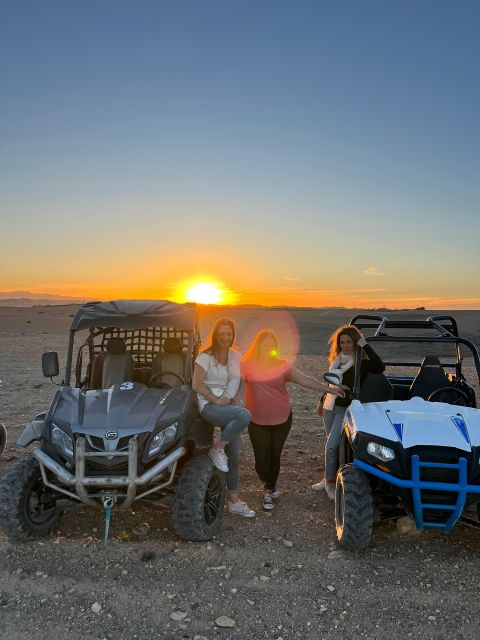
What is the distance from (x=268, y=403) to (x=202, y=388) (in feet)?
2.88

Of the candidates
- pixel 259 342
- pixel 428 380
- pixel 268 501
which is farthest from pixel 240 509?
pixel 428 380

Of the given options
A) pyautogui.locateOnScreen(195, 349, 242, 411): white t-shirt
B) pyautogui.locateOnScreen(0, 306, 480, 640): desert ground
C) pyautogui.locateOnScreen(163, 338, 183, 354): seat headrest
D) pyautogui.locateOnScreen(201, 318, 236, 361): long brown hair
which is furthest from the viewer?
pyautogui.locateOnScreen(163, 338, 183, 354): seat headrest

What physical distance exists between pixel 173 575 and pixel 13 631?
124cm

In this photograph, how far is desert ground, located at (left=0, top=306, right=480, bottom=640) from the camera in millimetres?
3863

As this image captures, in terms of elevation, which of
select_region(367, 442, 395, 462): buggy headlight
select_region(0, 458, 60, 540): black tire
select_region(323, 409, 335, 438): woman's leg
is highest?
select_region(367, 442, 395, 462): buggy headlight

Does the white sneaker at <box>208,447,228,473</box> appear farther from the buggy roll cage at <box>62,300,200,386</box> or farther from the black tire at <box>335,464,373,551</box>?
the black tire at <box>335,464,373,551</box>

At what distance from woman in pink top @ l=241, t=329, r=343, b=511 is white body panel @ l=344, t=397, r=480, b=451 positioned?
620 millimetres

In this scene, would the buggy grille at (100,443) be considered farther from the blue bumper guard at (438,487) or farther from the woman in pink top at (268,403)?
the blue bumper guard at (438,487)

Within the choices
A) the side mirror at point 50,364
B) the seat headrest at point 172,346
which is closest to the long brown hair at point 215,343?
the seat headrest at point 172,346

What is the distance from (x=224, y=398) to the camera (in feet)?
18.5

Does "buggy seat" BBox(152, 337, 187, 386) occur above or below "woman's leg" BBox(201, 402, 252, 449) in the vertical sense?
above

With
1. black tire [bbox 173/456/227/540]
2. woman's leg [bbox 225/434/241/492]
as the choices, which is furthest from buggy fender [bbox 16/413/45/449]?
woman's leg [bbox 225/434/241/492]

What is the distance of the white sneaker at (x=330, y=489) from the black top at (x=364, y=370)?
3.06 feet

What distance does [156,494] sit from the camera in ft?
17.4
